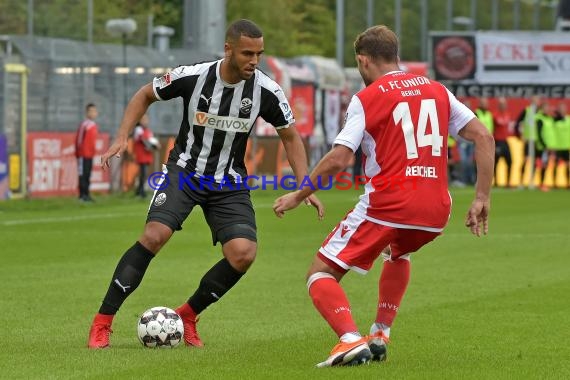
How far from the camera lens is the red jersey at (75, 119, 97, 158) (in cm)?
2753

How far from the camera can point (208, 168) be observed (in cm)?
923

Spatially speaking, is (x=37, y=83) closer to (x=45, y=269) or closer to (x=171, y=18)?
(x=45, y=269)

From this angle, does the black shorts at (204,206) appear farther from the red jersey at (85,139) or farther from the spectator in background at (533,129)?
the spectator in background at (533,129)

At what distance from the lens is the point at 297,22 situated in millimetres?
90812

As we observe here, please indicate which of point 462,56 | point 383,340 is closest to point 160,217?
point 383,340

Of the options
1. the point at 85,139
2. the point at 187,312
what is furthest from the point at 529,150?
the point at 187,312

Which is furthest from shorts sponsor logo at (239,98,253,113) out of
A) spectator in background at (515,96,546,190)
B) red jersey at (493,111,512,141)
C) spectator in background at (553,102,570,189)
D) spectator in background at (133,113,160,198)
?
spectator in background at (553,102,570,189)

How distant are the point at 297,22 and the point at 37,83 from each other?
63.0 metres

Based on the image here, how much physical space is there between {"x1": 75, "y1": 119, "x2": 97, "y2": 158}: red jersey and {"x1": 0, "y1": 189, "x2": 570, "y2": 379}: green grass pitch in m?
4.91

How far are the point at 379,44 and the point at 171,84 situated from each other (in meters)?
1.76

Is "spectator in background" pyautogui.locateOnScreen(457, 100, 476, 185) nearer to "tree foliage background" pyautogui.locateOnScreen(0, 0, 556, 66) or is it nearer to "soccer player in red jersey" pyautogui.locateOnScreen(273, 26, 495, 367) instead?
"tree foliage background" pyautogui.locateOnScreen(0, 0, 556, 66)

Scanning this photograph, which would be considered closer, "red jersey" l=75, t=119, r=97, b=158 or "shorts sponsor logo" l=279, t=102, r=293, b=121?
"shorts sponsor logo" l=279, t=102, r=293, b=121

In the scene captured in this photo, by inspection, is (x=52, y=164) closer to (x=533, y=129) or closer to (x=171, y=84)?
(x=533, y=129)

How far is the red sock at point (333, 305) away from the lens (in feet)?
26.0
